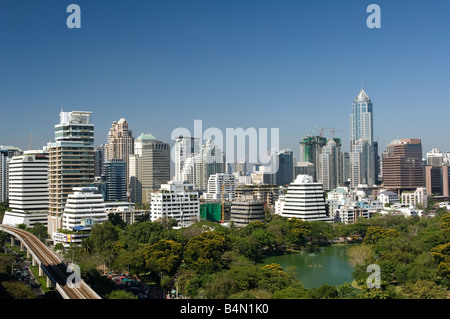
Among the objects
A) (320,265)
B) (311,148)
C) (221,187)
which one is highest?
(311,148)

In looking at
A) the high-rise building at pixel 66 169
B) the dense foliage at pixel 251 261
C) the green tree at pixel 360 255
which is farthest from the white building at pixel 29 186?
the green tree at pixel 360 255

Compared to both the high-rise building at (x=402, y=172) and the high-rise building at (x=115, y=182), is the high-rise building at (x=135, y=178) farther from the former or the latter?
the high-rise building at (x=402, y=172)

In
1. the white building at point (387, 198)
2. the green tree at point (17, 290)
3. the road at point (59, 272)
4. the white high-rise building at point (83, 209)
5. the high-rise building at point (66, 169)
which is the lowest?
the road at point (59, 272)

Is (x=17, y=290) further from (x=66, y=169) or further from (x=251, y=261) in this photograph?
(x=66, y=169)

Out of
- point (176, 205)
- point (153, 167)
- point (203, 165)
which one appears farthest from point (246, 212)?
point (203, 165)

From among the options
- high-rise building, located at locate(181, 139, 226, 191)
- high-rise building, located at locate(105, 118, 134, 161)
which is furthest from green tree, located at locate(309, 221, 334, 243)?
high-rise building, located at locate(105, 118, 134, 161)

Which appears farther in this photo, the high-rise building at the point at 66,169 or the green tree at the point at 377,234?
the high-rise building at the point at 66,169

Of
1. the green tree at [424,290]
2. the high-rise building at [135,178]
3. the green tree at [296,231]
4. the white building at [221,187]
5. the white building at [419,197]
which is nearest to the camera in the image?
the green tree at [424,290]
